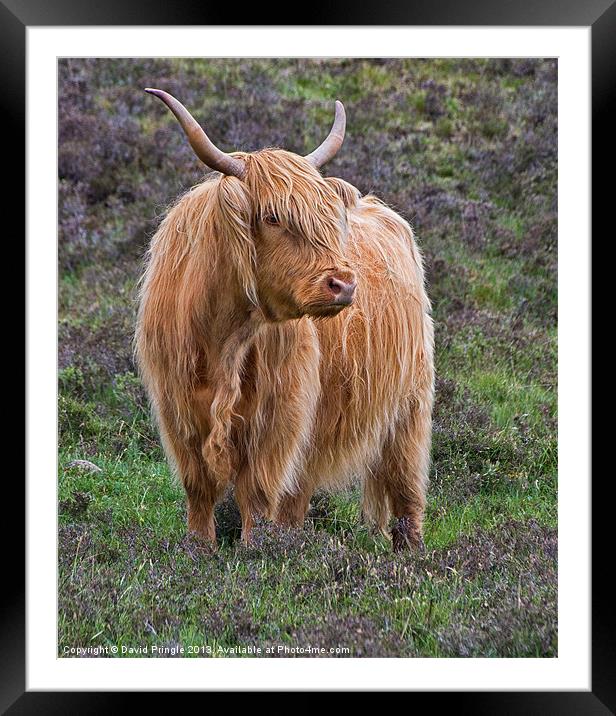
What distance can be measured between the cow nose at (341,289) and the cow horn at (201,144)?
1.88ft

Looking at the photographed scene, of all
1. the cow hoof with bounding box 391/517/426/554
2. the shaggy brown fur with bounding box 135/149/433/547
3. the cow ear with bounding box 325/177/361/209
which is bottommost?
the cow hoof with bounding box 391/517/426/554

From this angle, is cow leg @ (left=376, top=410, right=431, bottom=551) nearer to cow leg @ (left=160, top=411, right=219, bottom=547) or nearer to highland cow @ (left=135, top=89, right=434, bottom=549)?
highland cow @ (left=135, top=89, right=434, bottom=549)

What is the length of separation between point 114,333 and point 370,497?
2.20 m

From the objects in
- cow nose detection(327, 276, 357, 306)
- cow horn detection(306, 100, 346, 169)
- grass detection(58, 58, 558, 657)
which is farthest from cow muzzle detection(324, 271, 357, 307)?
grass detection(58, 58, 558, 657)

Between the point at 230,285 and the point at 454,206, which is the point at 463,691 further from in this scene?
the point at 454,206

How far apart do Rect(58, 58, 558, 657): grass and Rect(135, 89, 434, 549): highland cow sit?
257 mm

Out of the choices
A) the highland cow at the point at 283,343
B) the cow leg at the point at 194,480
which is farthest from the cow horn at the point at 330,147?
the cow leg at the point at 194,480

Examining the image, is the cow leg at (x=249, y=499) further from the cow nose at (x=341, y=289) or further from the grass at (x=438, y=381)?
the cow nose at (x=341, y=289)

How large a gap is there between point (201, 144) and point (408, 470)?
7.13ft

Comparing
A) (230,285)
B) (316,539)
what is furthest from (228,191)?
(316,539)

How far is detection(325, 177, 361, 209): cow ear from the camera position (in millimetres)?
4148

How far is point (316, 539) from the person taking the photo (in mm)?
4434

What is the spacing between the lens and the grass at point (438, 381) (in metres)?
3.81
